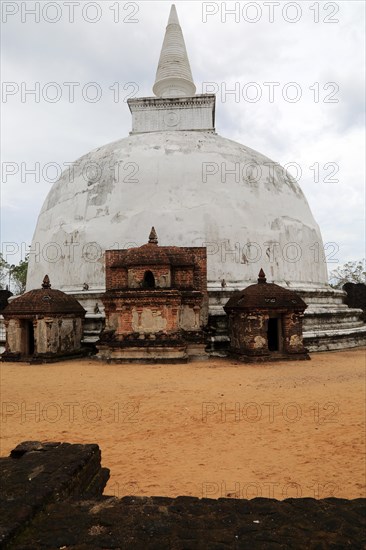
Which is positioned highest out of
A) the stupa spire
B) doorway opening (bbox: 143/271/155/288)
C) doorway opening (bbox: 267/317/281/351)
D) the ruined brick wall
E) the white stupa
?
the stupa spire

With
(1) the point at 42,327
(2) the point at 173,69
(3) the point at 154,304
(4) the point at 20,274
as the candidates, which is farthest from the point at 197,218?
(4) the point at 20,274

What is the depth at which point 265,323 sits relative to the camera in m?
10.9

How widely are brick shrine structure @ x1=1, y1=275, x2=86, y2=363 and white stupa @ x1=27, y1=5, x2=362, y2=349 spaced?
1893 mm

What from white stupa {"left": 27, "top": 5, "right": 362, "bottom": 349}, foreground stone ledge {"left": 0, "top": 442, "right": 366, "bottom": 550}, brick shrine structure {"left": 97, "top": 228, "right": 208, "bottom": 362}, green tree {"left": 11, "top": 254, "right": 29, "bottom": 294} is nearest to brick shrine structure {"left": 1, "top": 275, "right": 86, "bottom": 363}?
brick shrine structure {"left": 97, "top": 228, "right": 208, "bottom": 362}

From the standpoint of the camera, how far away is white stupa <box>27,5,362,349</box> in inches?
545

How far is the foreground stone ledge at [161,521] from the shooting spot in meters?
1.66

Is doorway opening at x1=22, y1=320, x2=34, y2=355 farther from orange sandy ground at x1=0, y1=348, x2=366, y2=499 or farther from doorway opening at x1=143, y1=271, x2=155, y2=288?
doorway opening at x1=143, y1=271, x2=155, y2=288

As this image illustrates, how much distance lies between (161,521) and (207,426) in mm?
3121

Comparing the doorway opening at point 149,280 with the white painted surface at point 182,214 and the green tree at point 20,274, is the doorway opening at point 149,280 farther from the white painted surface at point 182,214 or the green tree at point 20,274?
the green tree at point 20,274

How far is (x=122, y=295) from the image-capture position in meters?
11.1

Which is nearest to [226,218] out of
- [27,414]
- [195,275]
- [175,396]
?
[195,275]

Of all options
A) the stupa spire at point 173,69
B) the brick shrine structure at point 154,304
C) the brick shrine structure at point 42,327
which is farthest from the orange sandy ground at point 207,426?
the stupa spire at point 173,69

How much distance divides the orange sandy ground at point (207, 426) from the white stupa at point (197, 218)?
5307 mm

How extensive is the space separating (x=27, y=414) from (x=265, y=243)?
10769 millimetres
